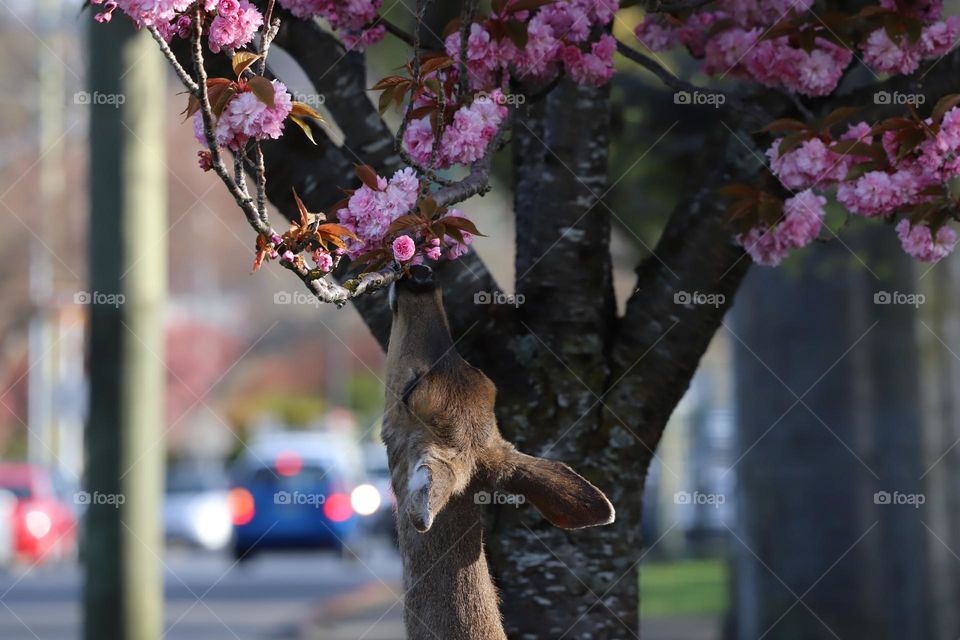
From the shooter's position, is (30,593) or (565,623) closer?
(565,623)

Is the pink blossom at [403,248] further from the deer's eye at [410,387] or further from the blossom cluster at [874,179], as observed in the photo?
the blossom cluster at [874,179]

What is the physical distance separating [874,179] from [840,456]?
6828 mm

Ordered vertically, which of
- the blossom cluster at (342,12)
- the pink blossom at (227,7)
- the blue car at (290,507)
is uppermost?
the blue car at (290,507)

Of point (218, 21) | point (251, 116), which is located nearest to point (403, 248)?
point (251, 116)

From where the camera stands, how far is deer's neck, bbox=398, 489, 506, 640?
4.34 metres

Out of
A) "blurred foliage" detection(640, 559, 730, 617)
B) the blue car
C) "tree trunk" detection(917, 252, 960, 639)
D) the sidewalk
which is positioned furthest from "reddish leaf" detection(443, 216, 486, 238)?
the blue car

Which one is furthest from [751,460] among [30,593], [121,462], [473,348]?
[30,593]

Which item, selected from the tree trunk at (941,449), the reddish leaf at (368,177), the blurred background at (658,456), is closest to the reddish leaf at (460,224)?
the reddish leaf at (368,177)

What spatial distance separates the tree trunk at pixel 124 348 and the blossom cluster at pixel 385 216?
3277 mm

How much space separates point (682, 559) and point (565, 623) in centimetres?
2289

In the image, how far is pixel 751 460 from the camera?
40.4ft

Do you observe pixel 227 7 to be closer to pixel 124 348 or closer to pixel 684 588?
pixel 124 348

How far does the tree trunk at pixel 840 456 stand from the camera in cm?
1114

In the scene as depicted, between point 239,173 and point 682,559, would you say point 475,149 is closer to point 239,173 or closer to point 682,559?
point 239,173
